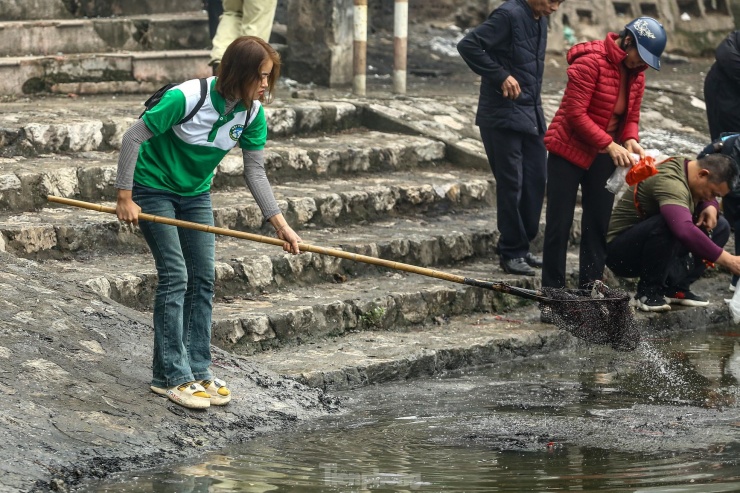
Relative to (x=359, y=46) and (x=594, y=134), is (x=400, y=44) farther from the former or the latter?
(x=594, y=134)

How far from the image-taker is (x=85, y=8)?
11414 mm

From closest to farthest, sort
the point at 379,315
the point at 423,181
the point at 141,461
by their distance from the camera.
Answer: the point at 141,461
the point at 379,315
the point at 423,181

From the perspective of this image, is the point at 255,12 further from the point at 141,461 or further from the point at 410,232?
the point at 141,461

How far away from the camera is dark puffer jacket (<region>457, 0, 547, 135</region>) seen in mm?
8062

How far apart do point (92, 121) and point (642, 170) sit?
3701 millimetres

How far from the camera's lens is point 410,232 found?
A: 8.66 m

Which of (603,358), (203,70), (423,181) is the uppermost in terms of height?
(203,70)

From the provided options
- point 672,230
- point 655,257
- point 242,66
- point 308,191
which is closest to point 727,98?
point 655,257

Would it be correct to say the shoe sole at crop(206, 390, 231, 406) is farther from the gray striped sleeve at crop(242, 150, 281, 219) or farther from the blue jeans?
the gray striped sleeve at crop(242, 150, 281, 219)

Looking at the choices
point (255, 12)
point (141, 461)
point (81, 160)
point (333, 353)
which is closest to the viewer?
point (141, 461)

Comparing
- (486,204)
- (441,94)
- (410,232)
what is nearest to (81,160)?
(410,232)

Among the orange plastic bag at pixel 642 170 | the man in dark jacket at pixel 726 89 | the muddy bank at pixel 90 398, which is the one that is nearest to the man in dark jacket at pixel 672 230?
the orange plastic bag at pixel 642 170

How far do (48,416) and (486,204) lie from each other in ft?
17.0

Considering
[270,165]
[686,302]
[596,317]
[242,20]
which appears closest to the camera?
[596,317]
